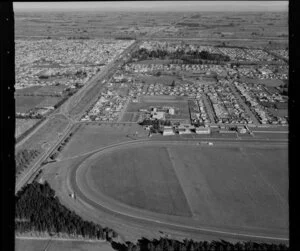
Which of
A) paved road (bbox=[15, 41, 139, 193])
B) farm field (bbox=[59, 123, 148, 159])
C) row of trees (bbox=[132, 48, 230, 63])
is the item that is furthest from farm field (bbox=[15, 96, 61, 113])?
row of trees (bbox=[132, 48, 230, 63])

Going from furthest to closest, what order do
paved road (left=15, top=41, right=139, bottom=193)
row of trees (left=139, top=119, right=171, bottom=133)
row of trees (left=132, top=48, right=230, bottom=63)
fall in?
row of trees (left=132, top=48, right=230, bottom=63) < row of trees (left=139, top=119, right=171, bottom=133) < paved road (left=15, top=41, right=139, bottom=193)

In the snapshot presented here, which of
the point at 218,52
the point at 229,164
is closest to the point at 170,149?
the point at 229,164

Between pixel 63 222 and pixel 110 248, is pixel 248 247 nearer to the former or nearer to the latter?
pixel 110 248

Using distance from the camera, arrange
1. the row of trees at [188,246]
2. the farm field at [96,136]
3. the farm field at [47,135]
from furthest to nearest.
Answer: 1. the farm field at [47,135]
2. the farm field at [96,136]
3. the row of trees at [188,246]

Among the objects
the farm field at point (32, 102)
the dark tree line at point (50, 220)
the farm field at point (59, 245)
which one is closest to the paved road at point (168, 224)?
the dark tree line at point (50, 220)

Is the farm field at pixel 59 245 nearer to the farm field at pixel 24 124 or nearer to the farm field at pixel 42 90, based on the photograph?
the farm field at pixel 24 124

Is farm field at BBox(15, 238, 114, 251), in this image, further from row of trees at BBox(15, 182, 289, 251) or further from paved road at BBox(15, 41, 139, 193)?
paved road at BBox(15, 41, 139, 193)

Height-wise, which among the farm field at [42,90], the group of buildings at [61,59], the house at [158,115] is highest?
the group of buildings at [61,59]
